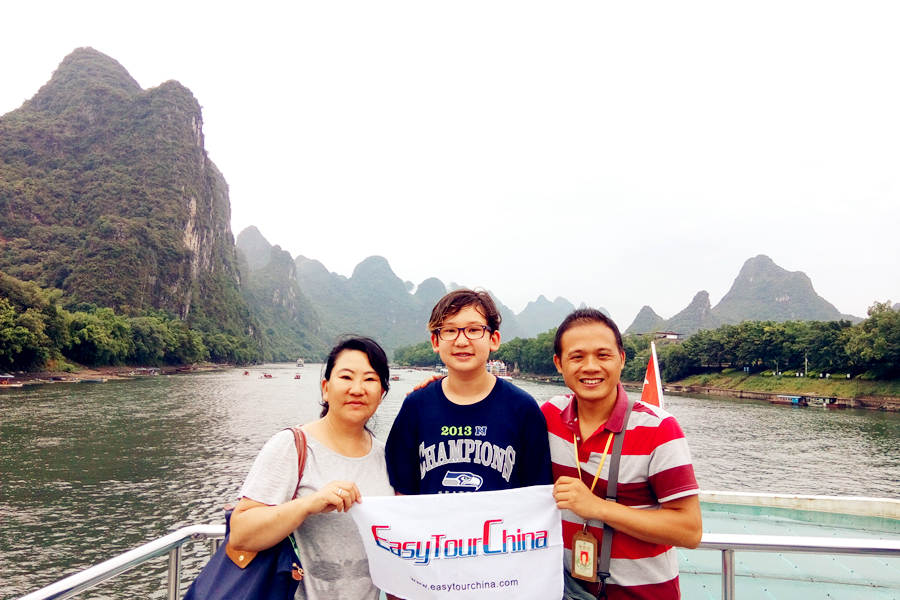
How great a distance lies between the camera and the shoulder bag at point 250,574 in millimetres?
1423

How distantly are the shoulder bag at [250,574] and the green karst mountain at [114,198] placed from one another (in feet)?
237

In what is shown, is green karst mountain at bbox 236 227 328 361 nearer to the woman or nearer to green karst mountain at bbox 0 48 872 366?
green karst mountain at bbox 0 48 872 366

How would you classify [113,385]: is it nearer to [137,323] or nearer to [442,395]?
[137,323]

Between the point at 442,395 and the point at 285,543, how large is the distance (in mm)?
664

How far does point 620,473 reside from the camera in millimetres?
1588

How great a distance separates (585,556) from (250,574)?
970 millimetres

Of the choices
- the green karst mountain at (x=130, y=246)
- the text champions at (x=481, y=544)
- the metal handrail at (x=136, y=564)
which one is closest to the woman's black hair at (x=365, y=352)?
the text champions at (x=481, y=544)

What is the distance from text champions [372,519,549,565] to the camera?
1.63 meters

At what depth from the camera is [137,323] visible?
5212 centimetres

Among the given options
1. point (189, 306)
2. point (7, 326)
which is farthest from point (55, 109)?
point (7, 326)

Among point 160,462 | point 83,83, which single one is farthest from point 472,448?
point 83,83

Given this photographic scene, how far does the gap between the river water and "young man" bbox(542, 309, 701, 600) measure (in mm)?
2597

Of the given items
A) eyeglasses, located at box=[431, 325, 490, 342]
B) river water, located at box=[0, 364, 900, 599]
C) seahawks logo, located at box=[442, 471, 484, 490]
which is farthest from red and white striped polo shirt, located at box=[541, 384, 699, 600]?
river water, located at box=[0, 364, 900, 599]

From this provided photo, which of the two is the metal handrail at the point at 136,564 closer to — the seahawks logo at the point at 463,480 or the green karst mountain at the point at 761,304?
the seahawks logo at the point at 463,480
